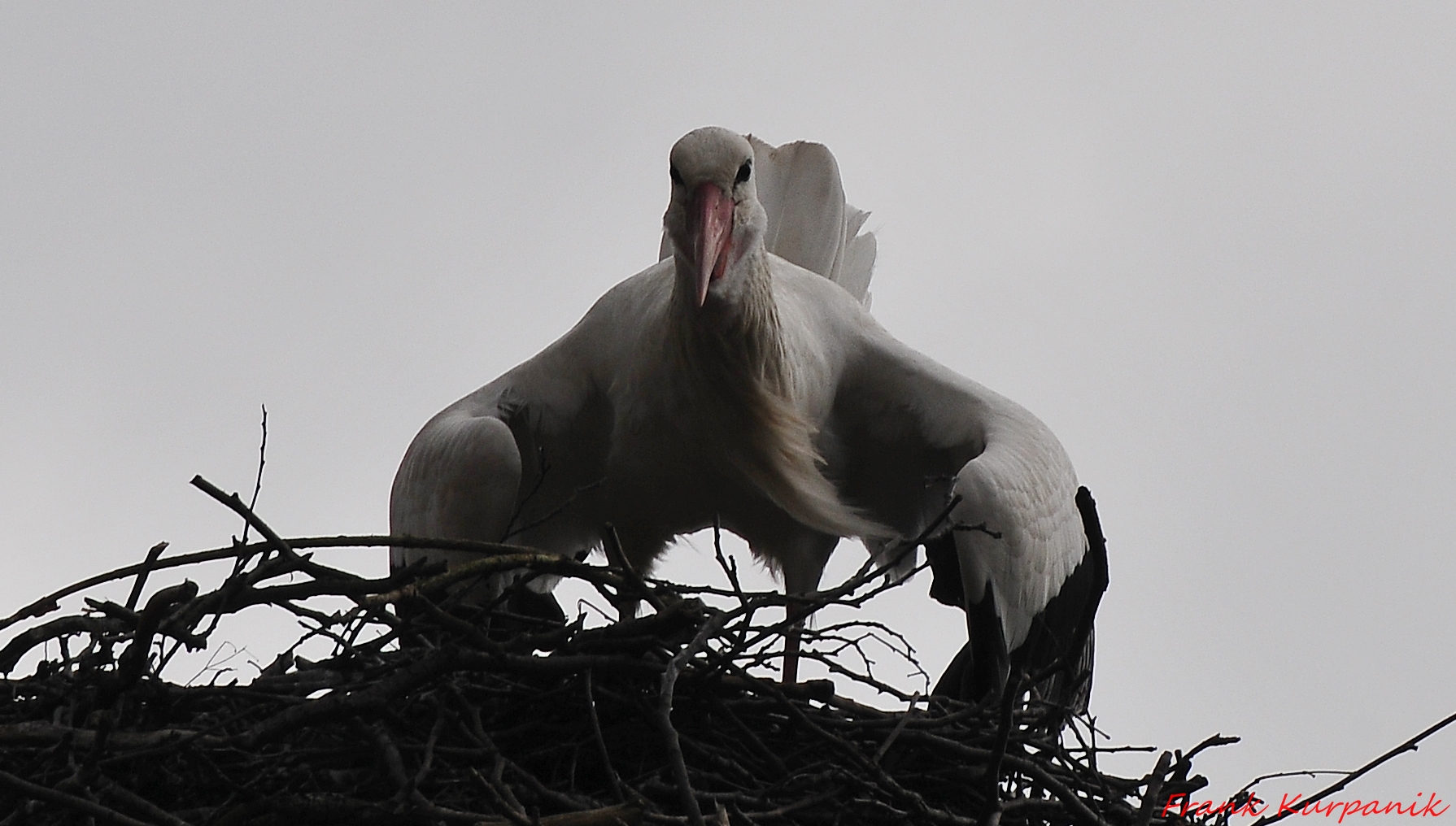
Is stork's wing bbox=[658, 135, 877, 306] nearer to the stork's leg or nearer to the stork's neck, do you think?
the stork's leg

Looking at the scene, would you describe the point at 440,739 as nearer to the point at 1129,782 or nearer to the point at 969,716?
the point at 969,716

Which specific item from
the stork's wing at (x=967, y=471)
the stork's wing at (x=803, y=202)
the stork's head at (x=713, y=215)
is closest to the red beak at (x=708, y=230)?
the stork's head at (x=713, y=215)

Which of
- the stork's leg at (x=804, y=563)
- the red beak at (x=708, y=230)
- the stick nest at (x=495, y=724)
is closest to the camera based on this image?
the stick nest at (x=495, y=724)

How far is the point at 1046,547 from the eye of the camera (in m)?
3.59

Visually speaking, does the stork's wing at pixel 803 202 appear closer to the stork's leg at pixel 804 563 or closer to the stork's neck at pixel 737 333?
the stork's leg at pixel 804 563

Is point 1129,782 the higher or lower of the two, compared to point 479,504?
lower

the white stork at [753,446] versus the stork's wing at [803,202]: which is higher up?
the stork's wing at [803,202]

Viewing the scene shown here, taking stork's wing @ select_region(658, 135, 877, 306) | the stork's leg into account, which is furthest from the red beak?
stork's wing @ select_region(658, 135, 877, 306)

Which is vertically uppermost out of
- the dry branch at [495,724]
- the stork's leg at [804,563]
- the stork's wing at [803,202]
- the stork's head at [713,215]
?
the stork's wing at [803,202]

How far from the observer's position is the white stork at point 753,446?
3.44m

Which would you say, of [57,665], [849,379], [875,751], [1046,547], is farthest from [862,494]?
[57,665]

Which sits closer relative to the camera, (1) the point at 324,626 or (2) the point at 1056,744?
(1) the point at 324,626

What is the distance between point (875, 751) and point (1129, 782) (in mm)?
515

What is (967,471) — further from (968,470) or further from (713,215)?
(713,215)
